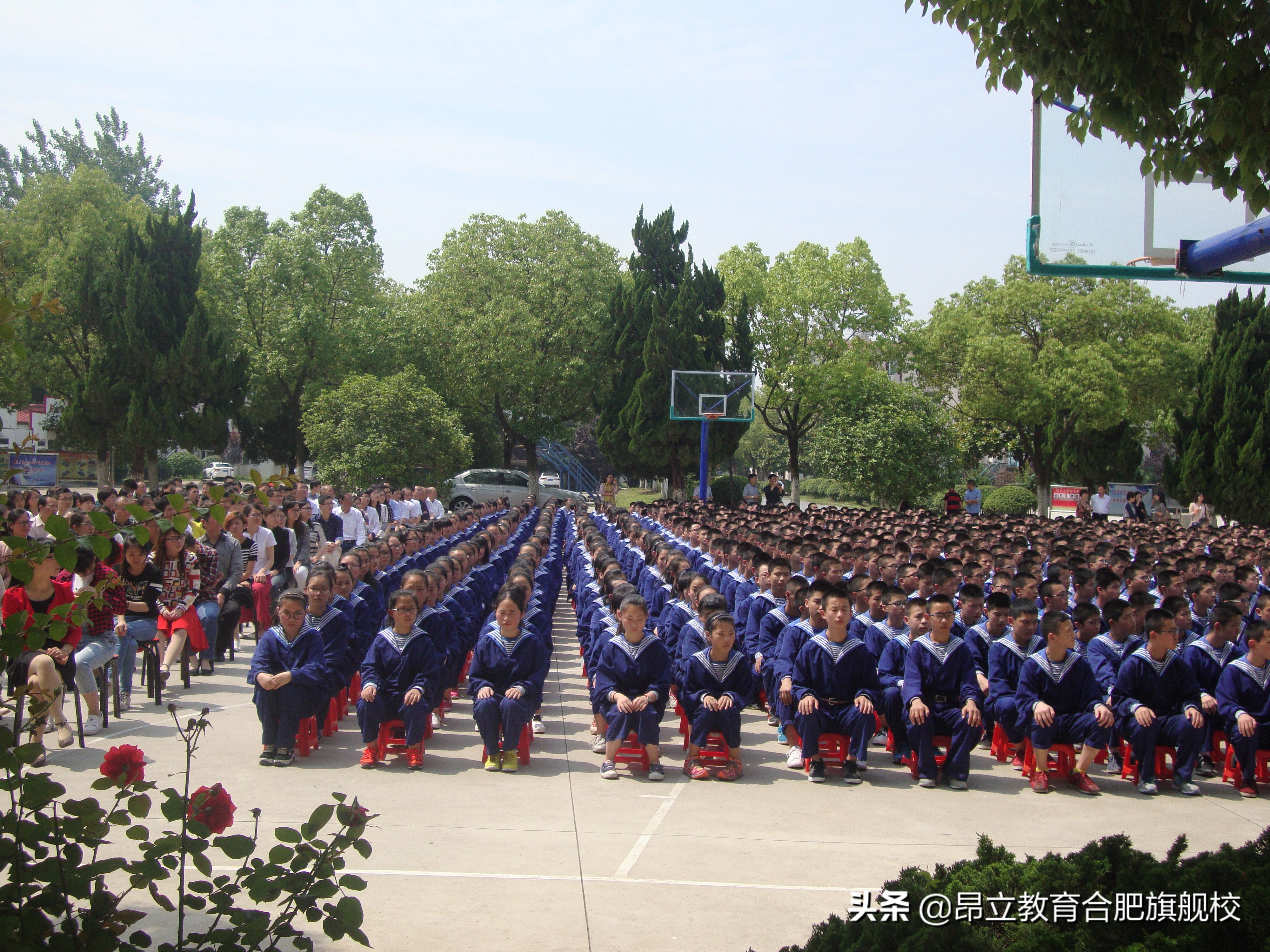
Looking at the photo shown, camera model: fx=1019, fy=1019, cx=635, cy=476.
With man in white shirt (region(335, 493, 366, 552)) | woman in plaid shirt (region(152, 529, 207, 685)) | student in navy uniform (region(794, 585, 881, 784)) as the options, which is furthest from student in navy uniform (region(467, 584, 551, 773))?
man in white shirt (region(335, 493, 366, 552))

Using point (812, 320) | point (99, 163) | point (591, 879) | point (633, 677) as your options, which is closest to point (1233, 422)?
point (812, 320)

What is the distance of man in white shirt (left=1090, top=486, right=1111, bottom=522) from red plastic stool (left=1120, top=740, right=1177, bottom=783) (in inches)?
743

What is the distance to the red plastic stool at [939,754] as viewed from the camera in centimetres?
748

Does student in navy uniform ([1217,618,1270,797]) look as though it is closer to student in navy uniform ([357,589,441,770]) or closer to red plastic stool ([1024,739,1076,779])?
red plastic stool ([1024,739,1076,779])

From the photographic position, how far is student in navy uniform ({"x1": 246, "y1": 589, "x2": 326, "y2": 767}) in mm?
7293

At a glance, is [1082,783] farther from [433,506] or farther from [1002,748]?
[433,506]

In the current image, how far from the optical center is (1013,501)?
38094 millimetres

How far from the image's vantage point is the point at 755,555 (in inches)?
420

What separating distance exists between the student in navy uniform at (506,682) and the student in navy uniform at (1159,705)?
14.3 ft

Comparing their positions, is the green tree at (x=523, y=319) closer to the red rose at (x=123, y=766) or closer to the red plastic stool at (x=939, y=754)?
the red plastic stool at (x=939, y=754)

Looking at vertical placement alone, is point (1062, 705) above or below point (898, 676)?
below

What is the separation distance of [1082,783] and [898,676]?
58.3 inches

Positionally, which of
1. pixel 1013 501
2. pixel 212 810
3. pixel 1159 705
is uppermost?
pixel 212 810

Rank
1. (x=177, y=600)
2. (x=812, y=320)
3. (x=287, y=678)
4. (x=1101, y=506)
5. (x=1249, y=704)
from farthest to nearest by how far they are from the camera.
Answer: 1. (x=812, y=320)
2. (x=1101, y=506)
3. (x=177, y=600)
4. (x=1249, y=704)
5. (x=287, y=678)
